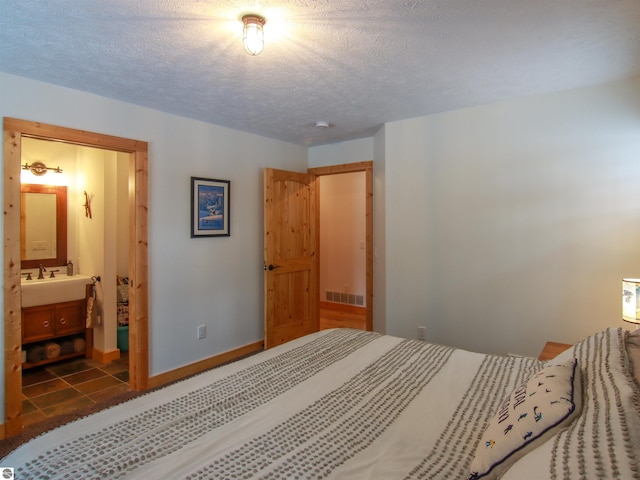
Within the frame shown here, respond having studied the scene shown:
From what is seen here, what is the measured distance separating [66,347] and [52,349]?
5.8 inches

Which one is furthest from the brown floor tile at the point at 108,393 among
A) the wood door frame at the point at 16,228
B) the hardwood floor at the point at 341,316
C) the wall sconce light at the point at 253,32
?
the wall sconce light at the point at 253,32

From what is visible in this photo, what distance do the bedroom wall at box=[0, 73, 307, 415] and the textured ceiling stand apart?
17cm

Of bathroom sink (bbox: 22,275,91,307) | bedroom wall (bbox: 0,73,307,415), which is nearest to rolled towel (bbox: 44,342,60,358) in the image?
bathroom sink (bbox: 22,275,91,307)

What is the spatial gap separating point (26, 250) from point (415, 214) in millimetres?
4058

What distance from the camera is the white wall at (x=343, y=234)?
565cm

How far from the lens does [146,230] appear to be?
3.01 m

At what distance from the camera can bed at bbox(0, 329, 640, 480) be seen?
2.79 feet

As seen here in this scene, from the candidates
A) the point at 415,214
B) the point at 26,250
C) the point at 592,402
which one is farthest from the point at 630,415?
the point at 26,250

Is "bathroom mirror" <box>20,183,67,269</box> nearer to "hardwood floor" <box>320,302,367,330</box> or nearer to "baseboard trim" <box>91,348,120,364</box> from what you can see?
"baseboard trim" <box>91,348,120,364</box>

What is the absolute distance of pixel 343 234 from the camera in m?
5.86

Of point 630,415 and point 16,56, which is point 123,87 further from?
point 630,415

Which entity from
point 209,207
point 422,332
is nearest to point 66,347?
point 209,207

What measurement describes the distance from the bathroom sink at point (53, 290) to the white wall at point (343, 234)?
3.47 metres

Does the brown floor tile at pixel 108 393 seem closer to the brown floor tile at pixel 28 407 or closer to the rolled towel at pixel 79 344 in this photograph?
the brown floor tile at pixel 28 407
